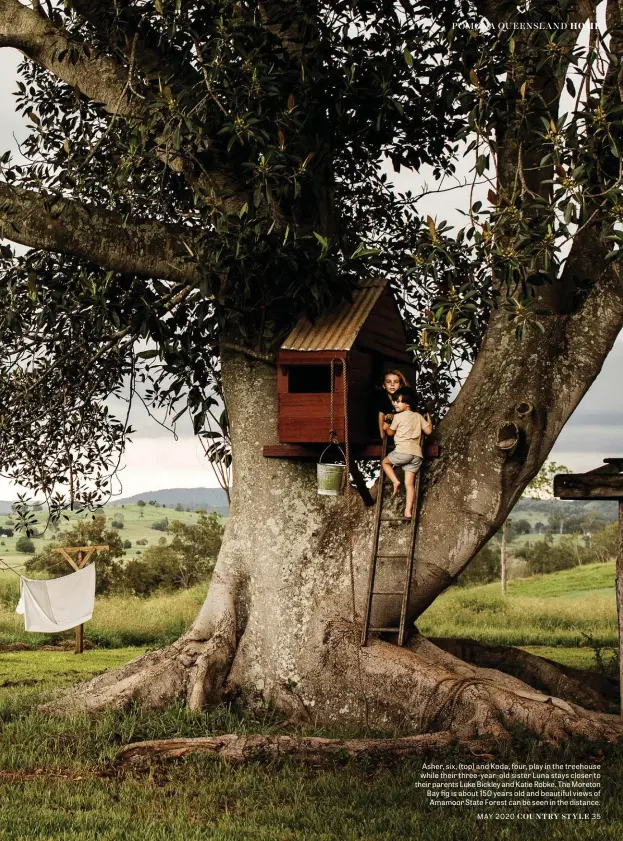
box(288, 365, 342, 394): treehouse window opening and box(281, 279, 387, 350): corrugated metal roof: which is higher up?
box(281, 279, 387, 350): corrugated metal roof

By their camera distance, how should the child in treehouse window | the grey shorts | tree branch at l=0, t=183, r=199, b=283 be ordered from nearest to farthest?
the child in treehouse window, the grey shorts, tree branch at l=0, t=183, r=199, b=283

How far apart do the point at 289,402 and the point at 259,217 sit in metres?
1.77

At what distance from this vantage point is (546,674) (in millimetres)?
11031

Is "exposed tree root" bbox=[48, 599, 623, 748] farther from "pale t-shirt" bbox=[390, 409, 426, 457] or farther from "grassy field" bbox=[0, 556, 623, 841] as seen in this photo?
"pale t-shirt" bbox=[390, 409, 426, 457]

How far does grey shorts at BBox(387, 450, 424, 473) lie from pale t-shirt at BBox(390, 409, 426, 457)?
5cm

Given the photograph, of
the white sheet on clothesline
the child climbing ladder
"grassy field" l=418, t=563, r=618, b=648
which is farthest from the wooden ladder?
"grassy field" l=418, t=563, r=618, b=648

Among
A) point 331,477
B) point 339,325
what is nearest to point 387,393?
point 339,325

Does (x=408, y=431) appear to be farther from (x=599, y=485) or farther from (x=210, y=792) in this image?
(x=210, y=792)

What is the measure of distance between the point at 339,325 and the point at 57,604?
A: 10.2 meters

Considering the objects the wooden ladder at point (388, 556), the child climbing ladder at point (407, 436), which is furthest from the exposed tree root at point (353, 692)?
the child climbing ladder at point (407, 436)

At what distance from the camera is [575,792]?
7484mm

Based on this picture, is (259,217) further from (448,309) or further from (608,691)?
(608,691)

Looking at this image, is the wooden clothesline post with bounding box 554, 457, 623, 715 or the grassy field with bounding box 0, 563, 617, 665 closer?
the wooden clothesline post with bounding box 554, 457, 623, 715

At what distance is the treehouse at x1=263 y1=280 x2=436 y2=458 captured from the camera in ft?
27.8
